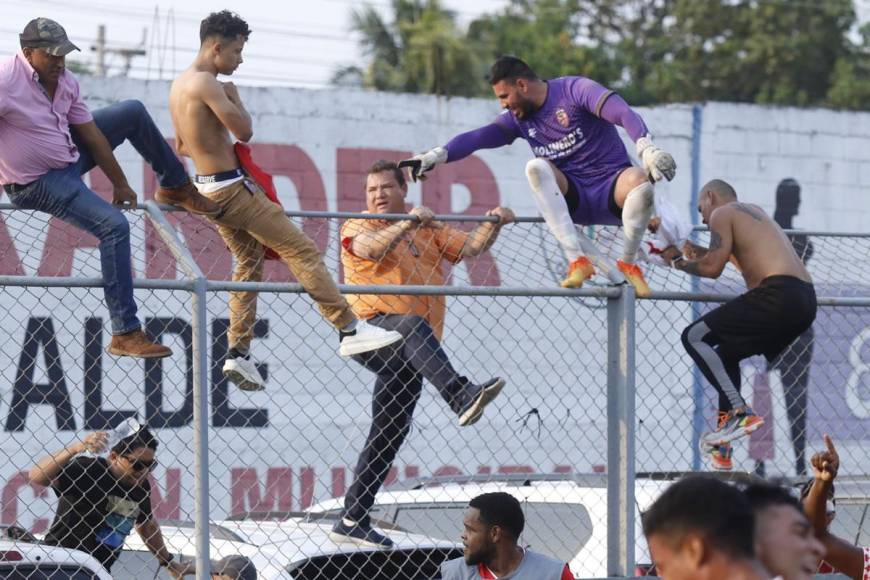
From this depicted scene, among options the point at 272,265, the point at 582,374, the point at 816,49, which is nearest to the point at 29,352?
the point at 272,265

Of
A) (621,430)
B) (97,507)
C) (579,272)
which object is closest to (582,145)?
(579,272)

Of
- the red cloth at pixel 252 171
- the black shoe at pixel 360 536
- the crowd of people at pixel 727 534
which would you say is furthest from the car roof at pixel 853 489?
the crowd of people at pixel 727 534

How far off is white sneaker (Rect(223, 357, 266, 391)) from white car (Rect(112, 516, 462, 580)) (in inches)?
28.4

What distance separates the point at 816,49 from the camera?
3834 cm

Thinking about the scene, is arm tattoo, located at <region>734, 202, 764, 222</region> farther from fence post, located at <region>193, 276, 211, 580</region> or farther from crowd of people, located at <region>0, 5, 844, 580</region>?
fence post, located at <region>193, 276, 211, 580</region>

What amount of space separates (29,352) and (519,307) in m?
3.85

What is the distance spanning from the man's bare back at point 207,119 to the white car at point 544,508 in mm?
1988

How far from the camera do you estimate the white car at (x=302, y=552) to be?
675cm

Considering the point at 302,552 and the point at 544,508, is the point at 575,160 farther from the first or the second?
the point at 302,552

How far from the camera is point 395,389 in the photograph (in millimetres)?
7176

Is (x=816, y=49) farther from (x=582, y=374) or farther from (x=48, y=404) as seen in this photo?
(x=48, y=404)

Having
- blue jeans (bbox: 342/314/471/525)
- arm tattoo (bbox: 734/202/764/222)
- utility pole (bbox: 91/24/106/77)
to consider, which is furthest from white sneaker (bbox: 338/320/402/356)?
utility pole (bbox: 91/24/106/77)

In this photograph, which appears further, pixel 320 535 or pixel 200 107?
pixel 320 535

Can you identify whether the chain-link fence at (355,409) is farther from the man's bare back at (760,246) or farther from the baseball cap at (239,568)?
the man's bare back at (760,246)
